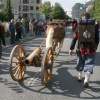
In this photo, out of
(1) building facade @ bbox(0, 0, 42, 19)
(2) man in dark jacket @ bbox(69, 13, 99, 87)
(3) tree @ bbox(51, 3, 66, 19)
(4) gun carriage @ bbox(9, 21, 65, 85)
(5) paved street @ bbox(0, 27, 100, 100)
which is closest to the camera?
(5) paved street @ bbox(0, 27, 100, 100)

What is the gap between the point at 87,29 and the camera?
25.3 ft

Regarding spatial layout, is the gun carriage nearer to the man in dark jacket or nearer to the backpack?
the man in dark jacket

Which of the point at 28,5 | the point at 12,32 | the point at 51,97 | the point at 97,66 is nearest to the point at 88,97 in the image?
the point at 51,97

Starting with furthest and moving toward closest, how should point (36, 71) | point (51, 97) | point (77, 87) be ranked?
1. point (36, 71)
2. point (77, 87)
3. point (51, 97)

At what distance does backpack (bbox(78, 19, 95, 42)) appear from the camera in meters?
7.71

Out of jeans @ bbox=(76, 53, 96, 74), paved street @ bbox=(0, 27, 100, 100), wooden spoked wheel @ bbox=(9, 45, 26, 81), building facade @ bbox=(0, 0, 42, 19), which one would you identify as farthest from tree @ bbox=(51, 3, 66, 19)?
jeans @ bbox=(76, 53, 96, 74)

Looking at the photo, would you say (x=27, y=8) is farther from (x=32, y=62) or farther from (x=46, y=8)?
(x=32, y=62)

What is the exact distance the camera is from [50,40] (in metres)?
10.2

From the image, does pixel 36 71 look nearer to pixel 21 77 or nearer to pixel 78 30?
pixel 21 77

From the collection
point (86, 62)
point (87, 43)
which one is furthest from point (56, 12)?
point (86, 62)

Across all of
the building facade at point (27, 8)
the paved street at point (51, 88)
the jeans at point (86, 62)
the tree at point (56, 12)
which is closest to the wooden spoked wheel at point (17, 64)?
the paved street at point (51, 88)

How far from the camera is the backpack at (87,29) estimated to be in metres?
7.71

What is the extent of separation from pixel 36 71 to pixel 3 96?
2.93 metres

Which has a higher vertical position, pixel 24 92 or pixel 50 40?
pixel 50 40
